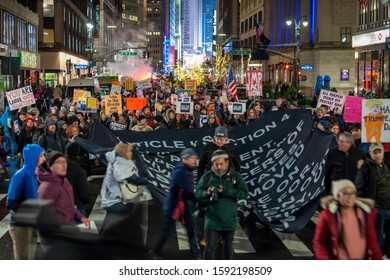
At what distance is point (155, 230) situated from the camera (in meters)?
11.0

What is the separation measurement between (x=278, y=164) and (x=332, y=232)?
559 cm

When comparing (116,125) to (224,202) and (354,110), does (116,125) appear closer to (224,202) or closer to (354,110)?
(354,110)

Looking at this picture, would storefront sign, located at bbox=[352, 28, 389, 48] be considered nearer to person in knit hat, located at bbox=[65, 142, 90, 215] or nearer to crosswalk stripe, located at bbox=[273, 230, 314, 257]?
crosswalk stripe, located at bbox=[273, 230, 314, 257]

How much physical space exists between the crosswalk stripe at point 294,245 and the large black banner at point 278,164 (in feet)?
0.68

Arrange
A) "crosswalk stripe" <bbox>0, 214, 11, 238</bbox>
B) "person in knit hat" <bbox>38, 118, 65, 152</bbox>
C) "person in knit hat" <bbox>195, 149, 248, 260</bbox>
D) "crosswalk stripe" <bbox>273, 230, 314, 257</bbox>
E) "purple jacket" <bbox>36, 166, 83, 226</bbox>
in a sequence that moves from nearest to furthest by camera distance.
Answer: "purple jacket" <bbox>36, 166, 83, 226</bbox> → "person in knit hat" <bbox>195, 149, 248, 260</bbox> → "crosswalk stripe" <bbox>273, 230, 314, 257</bbox> → "crosswalk stripe" <bbox>0, 214, 11, 238</bbox> → "person in knit hat" <bbox>38, 118, 65, 152</bbox>

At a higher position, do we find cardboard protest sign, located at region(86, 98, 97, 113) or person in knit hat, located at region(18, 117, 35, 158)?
cardboard protest sign, located at region(86, 98, 97, 113)

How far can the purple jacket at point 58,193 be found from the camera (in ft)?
22.6

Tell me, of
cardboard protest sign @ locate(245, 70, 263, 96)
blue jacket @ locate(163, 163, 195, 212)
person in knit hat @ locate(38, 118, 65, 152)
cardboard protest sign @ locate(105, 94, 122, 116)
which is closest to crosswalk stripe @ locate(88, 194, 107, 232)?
person in knit hat @ locate(38, 118, 65, 152)

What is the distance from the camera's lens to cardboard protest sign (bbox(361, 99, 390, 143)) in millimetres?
10352

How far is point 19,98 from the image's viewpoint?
2000 centimetres

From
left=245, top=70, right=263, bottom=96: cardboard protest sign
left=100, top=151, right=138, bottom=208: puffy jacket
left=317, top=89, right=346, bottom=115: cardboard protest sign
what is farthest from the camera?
left=245, top=70, right=263, bottom=96: cardboard protest sign

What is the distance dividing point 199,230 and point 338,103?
956cm

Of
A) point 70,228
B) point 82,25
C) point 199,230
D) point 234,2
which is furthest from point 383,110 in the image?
point 234,2

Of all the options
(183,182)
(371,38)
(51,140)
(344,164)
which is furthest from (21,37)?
(183,182)
